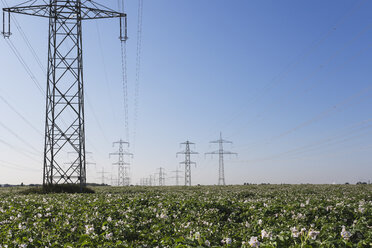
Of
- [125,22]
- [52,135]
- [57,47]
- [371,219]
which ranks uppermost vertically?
[125,22]

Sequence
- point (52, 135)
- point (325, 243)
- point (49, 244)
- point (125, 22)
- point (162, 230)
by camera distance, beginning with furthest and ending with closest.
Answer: point (125, 22), point (52, 135), point (162, 230), point (49, 244), point (325, 243)

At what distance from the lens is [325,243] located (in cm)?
478

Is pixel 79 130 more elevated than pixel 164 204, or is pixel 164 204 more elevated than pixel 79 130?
pixel 79 130

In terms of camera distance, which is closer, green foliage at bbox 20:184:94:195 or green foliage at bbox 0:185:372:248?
green foliage at bbox 0:185:372:248

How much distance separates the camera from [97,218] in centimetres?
959

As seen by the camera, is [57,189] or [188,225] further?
[57,189]

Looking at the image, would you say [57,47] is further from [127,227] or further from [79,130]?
[127,227]

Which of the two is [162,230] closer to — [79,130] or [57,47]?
[79,130]

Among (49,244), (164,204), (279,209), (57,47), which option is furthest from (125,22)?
(49,244)

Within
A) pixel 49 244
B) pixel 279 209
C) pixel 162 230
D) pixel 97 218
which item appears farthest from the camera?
pixel 279 209

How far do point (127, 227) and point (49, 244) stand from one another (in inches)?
75.2

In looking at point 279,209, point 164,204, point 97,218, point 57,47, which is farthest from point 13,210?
point 57,47

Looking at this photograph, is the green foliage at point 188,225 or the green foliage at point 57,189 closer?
the green foliage at point 188,225

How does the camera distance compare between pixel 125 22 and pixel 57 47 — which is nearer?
pixel 57 47
